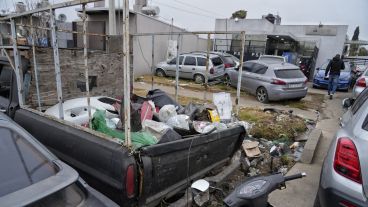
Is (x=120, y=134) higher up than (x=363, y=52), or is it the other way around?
(x=363, y=52)

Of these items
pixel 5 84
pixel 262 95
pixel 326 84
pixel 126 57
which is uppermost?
pixel 126 57

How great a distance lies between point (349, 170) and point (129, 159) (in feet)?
6.24

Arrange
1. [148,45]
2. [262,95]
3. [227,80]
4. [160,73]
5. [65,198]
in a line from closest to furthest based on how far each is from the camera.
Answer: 1. [65,198]
2. [262,95]
3. [227,80]
4. [148,45]
5. [160,73]

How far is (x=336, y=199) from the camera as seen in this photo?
2.23m

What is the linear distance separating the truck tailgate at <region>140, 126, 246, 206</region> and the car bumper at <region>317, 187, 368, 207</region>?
1223mm

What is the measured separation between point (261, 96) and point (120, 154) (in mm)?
8656

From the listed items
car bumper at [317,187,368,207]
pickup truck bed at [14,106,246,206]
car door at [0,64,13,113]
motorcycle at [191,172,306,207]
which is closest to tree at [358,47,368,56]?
car bumper at [317,187,368,207]

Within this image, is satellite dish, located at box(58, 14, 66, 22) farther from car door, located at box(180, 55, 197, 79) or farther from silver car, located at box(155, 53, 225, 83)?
car door, located at box(180, 55, 197, 79)

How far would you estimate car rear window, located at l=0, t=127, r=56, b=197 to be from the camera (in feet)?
5.52

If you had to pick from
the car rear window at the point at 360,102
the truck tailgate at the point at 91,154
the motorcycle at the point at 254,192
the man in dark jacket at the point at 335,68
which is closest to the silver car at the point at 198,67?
the man in dark jacket at the point at 335,68

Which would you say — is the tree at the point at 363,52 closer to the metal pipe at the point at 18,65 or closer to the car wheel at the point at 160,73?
the car wheel at the point at 160,73

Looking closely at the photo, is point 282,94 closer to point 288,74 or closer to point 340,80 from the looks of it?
point 288,74

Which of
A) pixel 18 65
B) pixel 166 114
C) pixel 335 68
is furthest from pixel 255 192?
pixel 335 68

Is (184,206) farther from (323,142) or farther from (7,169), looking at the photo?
(323,142)
